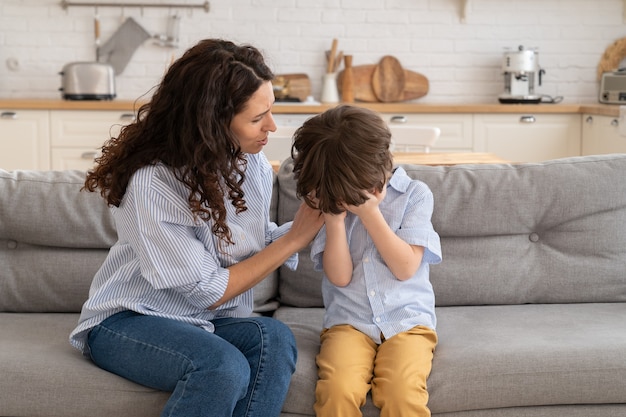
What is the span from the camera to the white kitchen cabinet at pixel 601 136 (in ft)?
15.3

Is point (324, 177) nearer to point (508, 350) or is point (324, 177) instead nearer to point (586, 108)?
point (508, 350)

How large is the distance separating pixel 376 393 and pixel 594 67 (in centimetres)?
436

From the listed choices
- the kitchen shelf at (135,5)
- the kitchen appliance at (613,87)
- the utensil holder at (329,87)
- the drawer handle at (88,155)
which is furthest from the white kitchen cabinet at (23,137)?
the kitchen appliance at (613,87)

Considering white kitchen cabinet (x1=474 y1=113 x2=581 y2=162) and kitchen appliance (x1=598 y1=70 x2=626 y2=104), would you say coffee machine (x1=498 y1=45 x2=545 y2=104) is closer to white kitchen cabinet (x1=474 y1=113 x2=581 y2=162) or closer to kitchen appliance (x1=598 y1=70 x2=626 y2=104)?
white kitchen cabinet (x1=474 y1=113 x2=581 y2=162)

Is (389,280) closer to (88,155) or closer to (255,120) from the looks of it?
(255,120)

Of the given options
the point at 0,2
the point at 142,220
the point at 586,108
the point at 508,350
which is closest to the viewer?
the point at 142,220

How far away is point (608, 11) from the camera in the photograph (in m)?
5.61

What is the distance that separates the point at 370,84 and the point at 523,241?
3.29m

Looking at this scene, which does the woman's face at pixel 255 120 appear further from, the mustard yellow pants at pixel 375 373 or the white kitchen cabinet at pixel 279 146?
the white kitchen cabinet at pixel 279 146

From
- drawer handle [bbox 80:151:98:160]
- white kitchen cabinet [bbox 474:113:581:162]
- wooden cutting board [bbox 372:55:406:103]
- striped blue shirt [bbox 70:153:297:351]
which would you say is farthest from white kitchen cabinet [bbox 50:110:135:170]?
striped blue shirt [bbox 70:153:297:351]

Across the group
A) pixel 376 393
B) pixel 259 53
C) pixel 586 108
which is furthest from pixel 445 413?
pixel 586 108

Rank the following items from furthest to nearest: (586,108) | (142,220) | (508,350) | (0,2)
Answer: (0,2)
(586,108)
(508,350)
(142,220)

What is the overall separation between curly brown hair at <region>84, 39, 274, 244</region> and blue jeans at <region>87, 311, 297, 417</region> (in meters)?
0.24

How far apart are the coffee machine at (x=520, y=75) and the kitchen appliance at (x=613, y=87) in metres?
0.38
